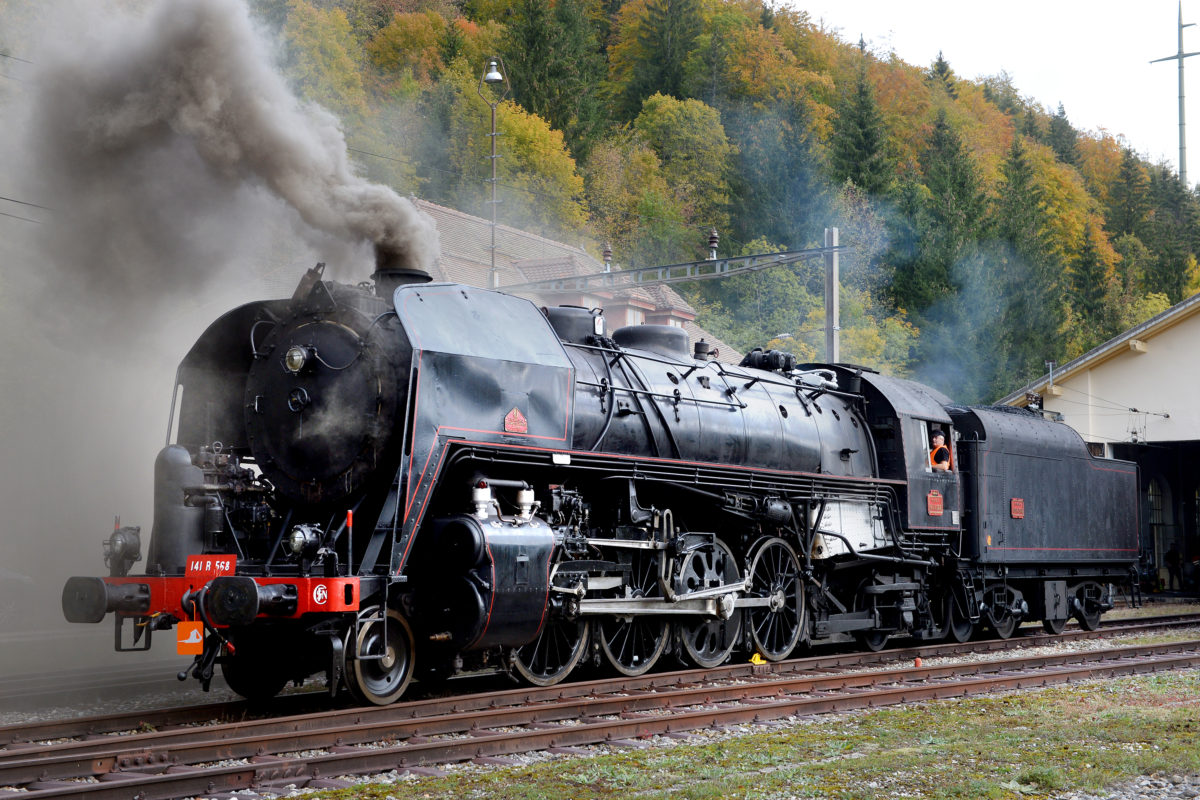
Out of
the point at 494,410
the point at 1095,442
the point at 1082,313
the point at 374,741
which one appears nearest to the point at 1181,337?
the point at 1095,442

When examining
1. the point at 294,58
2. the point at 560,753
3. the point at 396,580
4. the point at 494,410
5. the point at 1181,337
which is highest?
the point at 294,58

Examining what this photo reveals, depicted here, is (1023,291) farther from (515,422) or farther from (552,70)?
(515,422)

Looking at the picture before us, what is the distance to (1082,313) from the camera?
208 ft

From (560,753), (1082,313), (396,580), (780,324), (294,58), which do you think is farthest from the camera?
(1082,313)

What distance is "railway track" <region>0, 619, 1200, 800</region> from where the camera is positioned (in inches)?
263

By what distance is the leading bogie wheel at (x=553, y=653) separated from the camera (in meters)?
10.5

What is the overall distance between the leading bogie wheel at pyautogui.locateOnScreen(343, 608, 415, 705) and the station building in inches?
862

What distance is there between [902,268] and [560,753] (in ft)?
149

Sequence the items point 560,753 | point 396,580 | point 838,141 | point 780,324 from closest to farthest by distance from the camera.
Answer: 1. point 560,753
2. point 396,580
3. point 780,324
4. point 838,141

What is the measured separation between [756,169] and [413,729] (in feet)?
158

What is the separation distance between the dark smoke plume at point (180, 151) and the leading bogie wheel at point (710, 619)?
14.2 ft

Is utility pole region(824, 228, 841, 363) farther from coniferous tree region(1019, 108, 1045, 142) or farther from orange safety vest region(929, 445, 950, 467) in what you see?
coniferous tree region(1019, 108, 1045, 142)

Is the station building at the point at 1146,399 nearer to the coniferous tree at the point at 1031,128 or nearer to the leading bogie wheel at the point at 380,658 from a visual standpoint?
the leading bogie wheel at the point at 380,658

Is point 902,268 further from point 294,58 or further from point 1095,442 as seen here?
point 294,58
